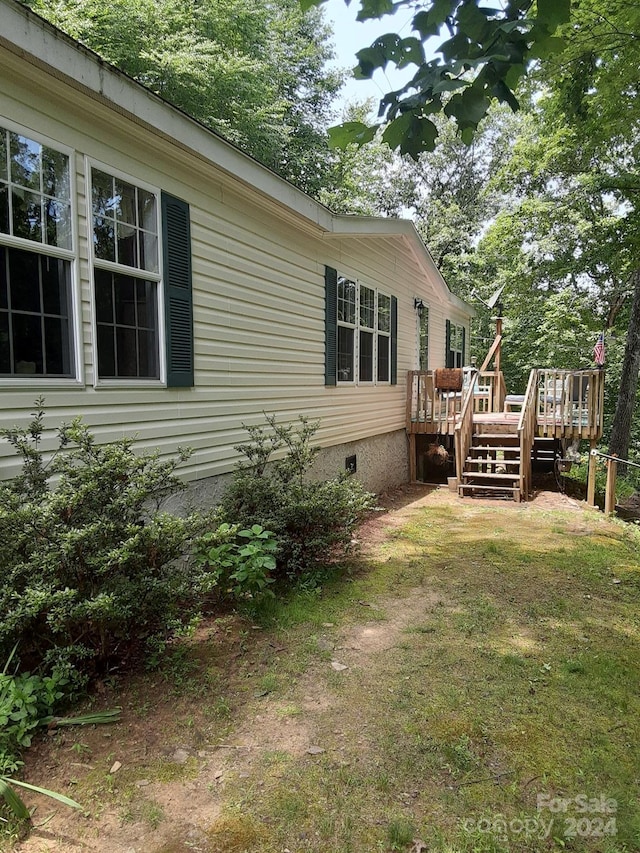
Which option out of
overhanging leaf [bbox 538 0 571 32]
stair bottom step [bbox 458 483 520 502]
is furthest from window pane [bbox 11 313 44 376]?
stair bottom step [bbox 458 483 520 502]

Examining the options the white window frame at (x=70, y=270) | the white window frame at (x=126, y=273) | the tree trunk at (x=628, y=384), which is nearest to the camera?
the white window frame at (x=70, y=270)

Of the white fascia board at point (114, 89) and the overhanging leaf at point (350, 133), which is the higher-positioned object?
the white fascia board at point (114, 89)

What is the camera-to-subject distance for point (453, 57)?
2.21m

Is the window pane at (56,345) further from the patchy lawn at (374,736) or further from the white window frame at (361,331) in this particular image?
the white window frame at (361,331)

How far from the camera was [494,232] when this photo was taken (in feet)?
46.8

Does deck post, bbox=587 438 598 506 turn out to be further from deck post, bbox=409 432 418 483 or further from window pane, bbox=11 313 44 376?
window pane, bbox=11 313 44 376

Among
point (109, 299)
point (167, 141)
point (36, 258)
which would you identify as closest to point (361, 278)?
point (167, 141)

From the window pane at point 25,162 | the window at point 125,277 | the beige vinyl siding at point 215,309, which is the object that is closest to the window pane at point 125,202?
the window at point 125,277

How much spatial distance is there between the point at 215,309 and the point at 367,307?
4109 millimetres

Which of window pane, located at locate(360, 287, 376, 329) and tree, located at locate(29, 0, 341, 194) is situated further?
tree, located at locate(29, 0, 341, 194)

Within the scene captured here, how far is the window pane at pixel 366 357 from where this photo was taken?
8234 millimetres

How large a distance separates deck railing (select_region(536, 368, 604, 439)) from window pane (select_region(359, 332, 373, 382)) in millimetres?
2914

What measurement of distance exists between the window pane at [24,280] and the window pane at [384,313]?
6378mm

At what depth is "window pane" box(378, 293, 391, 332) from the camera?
8.84 meters
